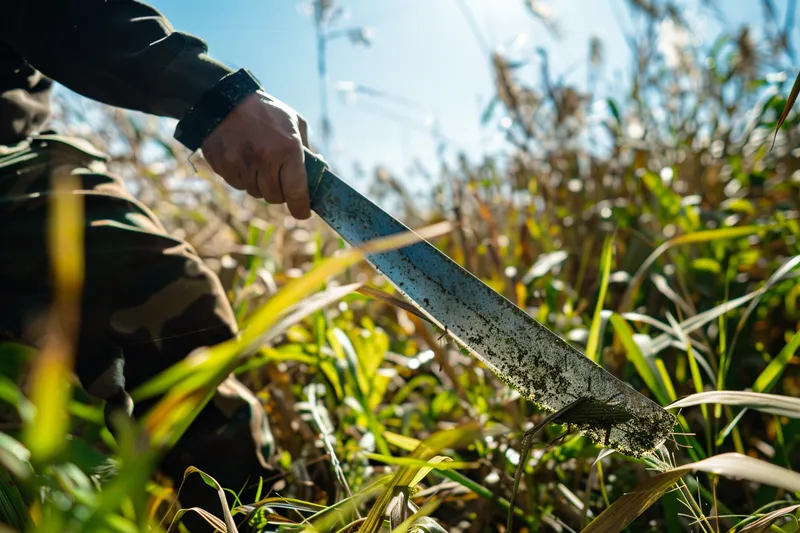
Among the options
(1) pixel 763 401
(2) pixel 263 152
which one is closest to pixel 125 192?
(2) pixel 263 152

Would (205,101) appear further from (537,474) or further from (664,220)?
(664,220)

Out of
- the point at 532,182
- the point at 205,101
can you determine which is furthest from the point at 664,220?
the point at 205,101

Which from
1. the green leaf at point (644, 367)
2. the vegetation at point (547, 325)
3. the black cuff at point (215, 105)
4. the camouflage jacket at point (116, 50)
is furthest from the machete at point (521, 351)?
the camouflage jacket at point (116, 50)

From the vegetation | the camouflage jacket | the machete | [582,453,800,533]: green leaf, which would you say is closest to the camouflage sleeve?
the camouflage jacket

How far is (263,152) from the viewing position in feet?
3.09

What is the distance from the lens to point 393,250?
81 centimetres

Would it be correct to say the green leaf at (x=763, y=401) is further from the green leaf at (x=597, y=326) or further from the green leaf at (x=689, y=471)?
the green leaf at (x=597, y=326)

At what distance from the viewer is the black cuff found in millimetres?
970

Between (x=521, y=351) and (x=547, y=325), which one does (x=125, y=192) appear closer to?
(x=521, y=351)

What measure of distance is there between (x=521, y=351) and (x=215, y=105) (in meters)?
0.67

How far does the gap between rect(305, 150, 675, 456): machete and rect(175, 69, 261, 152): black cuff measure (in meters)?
0.41

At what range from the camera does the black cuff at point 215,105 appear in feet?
3.18

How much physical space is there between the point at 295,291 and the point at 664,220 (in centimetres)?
185

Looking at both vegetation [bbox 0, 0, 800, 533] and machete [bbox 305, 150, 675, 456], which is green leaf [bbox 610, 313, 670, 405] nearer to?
vegetation [bbox 0, 0, 800, 533]
